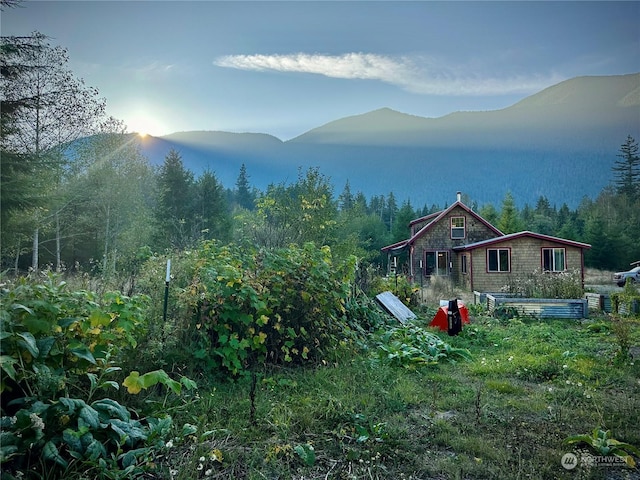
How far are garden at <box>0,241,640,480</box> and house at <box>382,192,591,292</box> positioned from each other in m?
9.76

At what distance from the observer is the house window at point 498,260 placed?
15281 mm

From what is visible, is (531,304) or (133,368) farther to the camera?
(531,304)

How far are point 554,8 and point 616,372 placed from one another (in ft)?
11.8

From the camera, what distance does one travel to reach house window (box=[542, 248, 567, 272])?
15.0 metres

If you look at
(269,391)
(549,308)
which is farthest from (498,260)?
(269,391)

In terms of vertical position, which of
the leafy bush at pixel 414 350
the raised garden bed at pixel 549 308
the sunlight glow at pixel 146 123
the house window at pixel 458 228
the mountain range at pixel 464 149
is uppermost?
the mountain range at pixel 464 149

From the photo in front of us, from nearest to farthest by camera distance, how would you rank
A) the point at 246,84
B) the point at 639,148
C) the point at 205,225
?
the point at 246,84 < the point at 639,148 < the point at 205,225

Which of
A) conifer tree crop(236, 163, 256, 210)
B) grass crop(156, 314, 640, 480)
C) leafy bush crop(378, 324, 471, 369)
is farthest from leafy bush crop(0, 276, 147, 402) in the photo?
conifer tree crop(236, 163, 256, 210)

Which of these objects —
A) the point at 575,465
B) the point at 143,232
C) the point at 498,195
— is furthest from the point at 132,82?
the point at 498,195

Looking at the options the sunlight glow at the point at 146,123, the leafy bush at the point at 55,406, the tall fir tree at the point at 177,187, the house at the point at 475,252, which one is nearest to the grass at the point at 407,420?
the leafy bush at the point at 55,406

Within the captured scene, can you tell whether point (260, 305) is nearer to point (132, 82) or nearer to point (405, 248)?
point (132, 82)

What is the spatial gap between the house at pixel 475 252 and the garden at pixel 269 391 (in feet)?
32.0

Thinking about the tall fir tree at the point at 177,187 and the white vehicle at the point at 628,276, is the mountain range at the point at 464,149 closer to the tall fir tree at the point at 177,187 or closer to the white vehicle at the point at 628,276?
the tall fir tree at the point at 177,187

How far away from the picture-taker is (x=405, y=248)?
19625 mm
